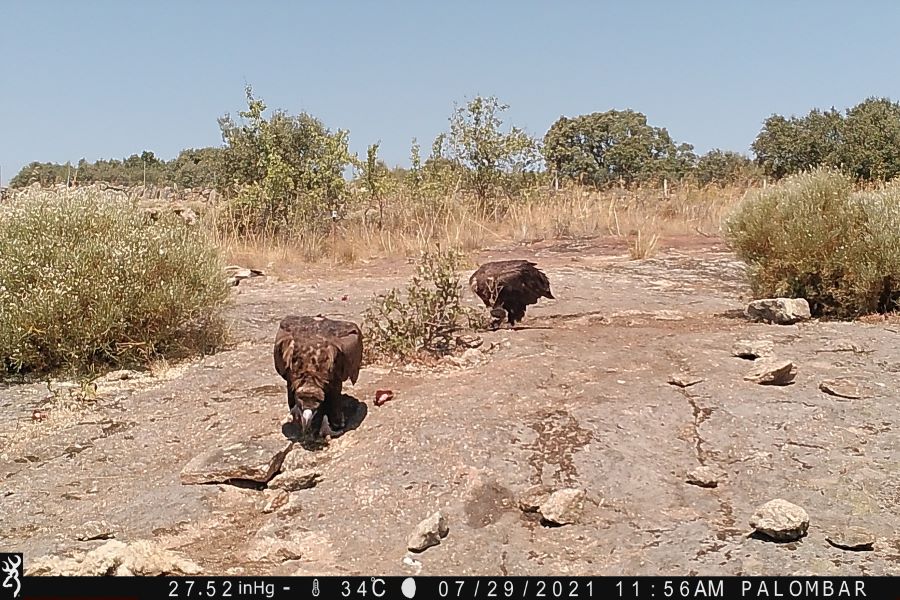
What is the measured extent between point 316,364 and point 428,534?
152 cm

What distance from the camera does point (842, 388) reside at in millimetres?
5777

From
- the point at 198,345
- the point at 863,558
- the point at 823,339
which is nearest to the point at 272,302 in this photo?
the point at 198,345

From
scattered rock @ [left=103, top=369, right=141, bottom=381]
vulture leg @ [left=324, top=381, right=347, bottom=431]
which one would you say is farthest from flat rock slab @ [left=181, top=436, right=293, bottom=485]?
scattered rock @ [left=103, top=369, right=141, bottom=381]

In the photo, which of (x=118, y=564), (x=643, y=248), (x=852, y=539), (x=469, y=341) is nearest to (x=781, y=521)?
(x=852, y=539)

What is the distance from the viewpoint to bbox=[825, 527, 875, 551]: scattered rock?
147 inches

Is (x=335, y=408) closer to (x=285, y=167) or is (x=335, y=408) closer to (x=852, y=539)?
(x=852, y=539)

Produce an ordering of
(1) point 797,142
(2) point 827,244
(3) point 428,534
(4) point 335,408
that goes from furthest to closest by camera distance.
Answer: (1) point 797,142, (2) point 827,244, (4) point 335,408, (3) point 428,534

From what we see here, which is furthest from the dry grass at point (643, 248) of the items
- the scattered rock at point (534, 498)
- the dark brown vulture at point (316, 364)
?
the scattered rock at point (534, 498)

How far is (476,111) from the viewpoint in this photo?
58.0 ft

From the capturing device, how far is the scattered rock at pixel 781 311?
8.05 metres

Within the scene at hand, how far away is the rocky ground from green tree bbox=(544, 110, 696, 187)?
32.8 metres

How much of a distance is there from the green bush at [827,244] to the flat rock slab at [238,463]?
585cm

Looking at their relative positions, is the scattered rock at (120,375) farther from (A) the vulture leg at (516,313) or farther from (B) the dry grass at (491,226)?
(B) the dry grass at (491,226)

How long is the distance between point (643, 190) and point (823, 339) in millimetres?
14103
